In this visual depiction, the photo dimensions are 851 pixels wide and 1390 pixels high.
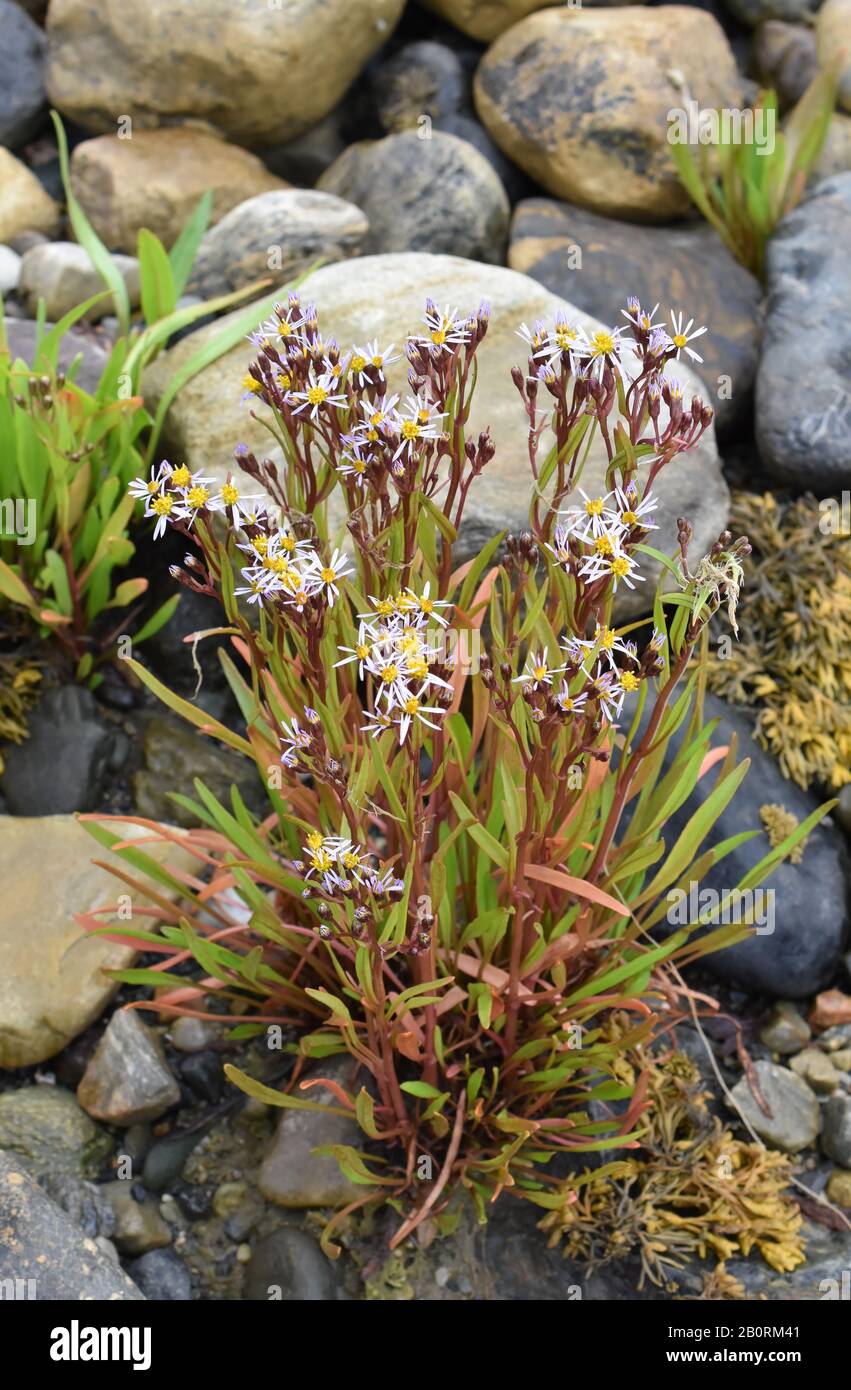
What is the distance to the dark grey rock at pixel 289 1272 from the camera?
2.90 metres

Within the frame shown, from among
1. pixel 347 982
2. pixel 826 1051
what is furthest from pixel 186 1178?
pixel 826 1051

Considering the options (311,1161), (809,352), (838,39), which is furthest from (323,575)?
(838,39)

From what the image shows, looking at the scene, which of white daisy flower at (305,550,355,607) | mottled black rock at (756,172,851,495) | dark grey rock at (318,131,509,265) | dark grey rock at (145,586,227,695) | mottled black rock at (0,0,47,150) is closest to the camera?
white daisy flower at (305,550,355,607)

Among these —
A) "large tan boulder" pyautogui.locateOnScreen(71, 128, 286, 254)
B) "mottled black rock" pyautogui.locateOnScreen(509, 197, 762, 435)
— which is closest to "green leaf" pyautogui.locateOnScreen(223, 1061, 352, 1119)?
"mottled black rock" pyautogui.locateOnScreen(509, 197, 762, 435)

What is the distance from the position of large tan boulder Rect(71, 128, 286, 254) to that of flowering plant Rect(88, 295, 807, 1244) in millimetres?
3073

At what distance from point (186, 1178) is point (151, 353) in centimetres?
264

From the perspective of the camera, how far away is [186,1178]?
317 cm

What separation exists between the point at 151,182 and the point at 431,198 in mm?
1225

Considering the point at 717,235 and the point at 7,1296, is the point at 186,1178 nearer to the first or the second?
the point at 7,1296

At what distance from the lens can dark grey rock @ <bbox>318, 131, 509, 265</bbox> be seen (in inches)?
203

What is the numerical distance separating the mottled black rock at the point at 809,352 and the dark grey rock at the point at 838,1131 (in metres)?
2.11

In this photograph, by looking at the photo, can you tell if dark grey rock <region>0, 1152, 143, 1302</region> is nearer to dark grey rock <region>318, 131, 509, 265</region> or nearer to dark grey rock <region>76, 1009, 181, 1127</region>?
dark grey rock <region>76, 1009, 181, 1127</region>

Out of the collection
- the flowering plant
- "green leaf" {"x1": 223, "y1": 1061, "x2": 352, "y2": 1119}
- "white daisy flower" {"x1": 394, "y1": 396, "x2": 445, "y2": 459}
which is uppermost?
"white daisy flower" {"x1": 394, "y1": 396, "x2": 445, "y2": 459}

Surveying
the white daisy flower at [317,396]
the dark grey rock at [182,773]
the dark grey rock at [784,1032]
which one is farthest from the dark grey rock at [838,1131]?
the white daisy flower at [317,396]
